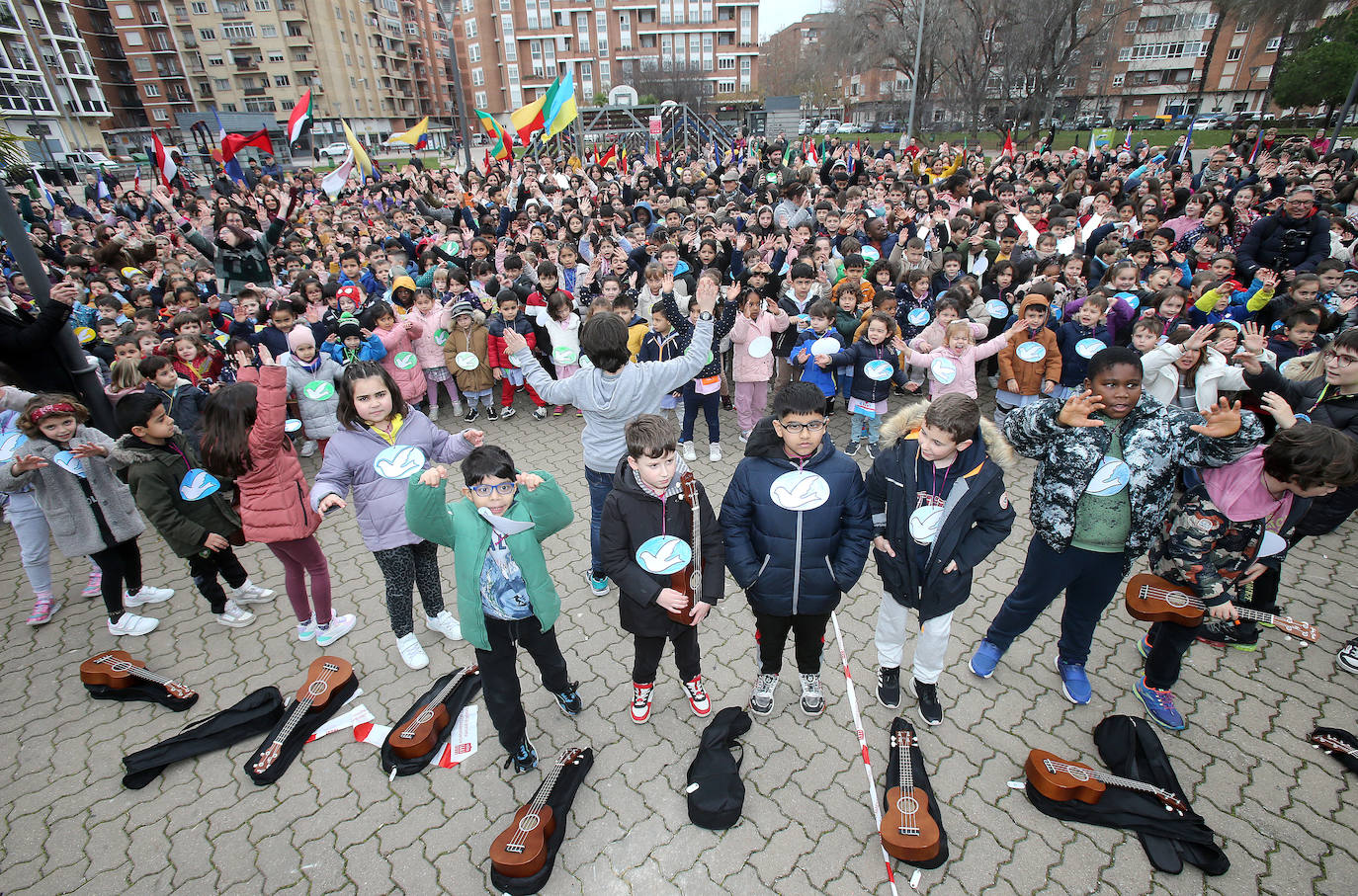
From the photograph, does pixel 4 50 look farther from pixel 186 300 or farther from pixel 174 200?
pixel 186 300

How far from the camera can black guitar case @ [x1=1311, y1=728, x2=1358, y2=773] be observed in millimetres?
3000

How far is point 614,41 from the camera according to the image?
65.0 m

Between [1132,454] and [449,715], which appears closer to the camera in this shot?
[1132,454]

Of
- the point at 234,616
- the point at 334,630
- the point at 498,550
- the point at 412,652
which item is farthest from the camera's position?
the point at 234,616

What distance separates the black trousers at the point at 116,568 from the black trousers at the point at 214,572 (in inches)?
17.4

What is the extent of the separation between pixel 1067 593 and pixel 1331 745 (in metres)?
1.39

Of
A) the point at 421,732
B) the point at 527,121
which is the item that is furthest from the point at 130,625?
the point at 527,121

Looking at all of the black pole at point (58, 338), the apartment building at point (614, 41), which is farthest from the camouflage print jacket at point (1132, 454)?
the apartment building at point (614, 41)

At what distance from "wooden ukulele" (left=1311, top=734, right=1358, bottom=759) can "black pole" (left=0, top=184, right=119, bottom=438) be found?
820 cm

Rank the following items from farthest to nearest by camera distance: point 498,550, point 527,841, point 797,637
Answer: point 797,637, point 498,550, point 527,841

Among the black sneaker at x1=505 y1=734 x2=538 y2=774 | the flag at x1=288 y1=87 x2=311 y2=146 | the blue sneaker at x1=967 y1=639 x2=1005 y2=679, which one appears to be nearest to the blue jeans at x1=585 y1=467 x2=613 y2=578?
the black sneaker at x1=505 y1=734 x2=538 y2=774

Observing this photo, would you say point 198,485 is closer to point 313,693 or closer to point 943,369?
point 313,693

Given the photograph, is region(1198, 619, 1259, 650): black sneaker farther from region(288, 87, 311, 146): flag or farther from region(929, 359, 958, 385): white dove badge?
region(288, 87, 311, 146): flag

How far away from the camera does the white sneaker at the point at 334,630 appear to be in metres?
4.03
